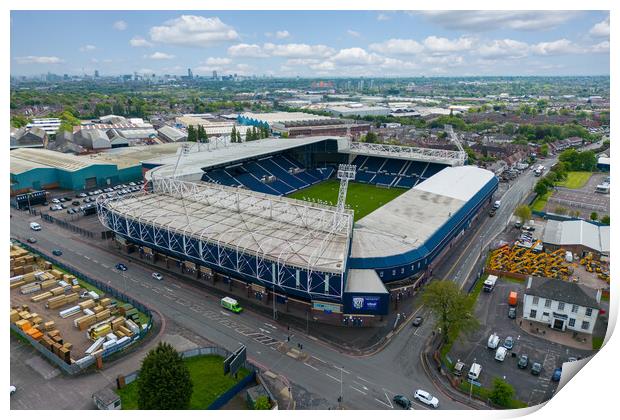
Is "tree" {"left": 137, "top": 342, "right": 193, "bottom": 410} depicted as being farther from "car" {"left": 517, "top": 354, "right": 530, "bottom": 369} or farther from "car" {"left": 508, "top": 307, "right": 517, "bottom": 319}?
"car" {"left": 508, "top": 307, "right": 517, "bottom": 319}

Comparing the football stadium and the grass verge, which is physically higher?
the football stadium

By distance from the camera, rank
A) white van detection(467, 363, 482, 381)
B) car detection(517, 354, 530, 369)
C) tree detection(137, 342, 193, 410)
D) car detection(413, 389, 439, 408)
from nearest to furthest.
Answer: tree detection(137, 342, 193, 410)
car detection(413, 389, 439, 408)
white van detection(467, 363, 482, 381)
car detection(517, 354, 530, 369)

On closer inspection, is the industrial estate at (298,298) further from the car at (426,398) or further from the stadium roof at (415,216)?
the stadium roof at (415,216)

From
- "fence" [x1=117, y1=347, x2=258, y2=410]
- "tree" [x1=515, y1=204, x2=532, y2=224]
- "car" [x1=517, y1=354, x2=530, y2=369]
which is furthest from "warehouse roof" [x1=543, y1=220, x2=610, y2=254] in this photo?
"fence" [x1=117, y1=347, x2=258, y2=410]

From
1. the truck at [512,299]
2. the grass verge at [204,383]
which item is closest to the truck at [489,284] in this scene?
the truck at [512,299]

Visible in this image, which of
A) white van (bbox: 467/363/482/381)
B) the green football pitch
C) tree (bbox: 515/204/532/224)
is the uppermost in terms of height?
tree (bbox: 515/204/532/224)

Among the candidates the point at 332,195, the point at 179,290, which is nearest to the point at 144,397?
the point at 179,290

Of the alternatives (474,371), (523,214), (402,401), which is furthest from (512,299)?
(523,214)
